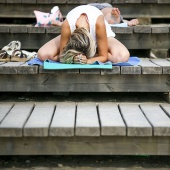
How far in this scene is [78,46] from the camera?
2932 millimetres

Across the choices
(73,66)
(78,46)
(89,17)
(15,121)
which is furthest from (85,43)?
(15,121)

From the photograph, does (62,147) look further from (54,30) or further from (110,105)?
(54,30)

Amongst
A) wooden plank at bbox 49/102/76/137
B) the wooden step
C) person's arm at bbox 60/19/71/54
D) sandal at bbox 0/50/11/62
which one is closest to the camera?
wooden plank at bbox 49/102/76/137

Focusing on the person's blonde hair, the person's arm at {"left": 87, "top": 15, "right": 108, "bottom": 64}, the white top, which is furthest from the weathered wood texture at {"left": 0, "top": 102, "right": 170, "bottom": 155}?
the white top

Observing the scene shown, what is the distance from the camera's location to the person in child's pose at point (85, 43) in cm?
294

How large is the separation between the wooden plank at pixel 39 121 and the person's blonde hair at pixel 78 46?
1.38 ft

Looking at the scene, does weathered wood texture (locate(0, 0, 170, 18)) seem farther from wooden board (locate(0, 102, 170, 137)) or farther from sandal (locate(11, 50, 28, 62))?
wooden board (locate(0, 102, 170, 137))

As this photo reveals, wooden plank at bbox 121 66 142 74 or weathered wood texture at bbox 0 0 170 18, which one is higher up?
weathered wood texture at bbox 0 0 170 18

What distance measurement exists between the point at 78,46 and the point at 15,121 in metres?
0.84

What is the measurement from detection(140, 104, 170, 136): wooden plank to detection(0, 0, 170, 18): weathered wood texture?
1601 mm

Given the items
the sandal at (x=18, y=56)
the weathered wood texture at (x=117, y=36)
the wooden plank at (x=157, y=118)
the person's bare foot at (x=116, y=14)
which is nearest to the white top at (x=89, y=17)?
the weathered wood texture at (x=117, y=36)

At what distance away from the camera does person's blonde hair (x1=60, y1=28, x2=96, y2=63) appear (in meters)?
2.93

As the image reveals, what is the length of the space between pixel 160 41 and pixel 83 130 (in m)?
1.61

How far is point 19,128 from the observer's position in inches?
89.5
